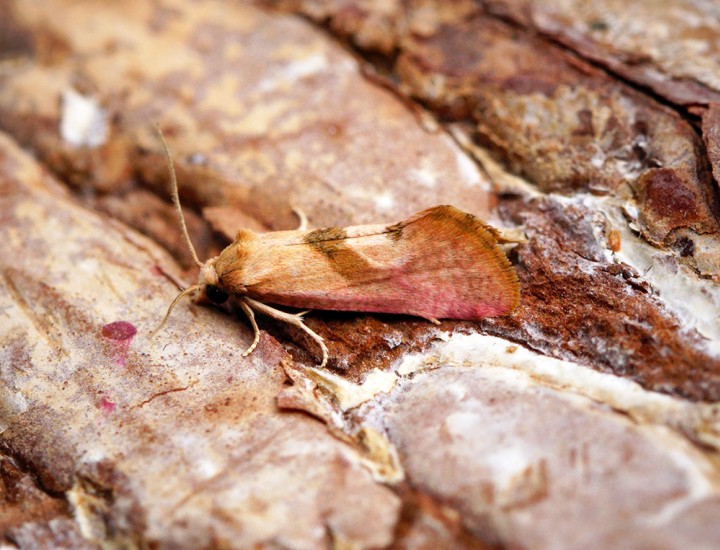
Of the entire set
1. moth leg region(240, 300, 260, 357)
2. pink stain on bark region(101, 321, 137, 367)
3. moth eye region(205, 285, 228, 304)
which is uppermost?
moth eye region(205, 285, 228, 304)

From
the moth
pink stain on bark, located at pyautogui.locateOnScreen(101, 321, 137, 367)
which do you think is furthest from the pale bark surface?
the moth

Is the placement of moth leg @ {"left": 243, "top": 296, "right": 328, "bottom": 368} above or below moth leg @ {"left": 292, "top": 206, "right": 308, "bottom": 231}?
below

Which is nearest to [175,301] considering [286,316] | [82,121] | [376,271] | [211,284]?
[211,284]

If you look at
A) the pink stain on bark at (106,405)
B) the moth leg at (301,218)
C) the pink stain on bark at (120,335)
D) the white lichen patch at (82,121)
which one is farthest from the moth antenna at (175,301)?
the white lichen patch at (82,121)

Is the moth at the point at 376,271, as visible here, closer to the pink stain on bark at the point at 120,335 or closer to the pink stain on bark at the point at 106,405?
the pink stain on bark at the point at 120,335

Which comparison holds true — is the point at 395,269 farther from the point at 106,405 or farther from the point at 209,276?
the point at 106,405

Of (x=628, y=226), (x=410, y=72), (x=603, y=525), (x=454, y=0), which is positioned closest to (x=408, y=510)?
(x=603, y=525)

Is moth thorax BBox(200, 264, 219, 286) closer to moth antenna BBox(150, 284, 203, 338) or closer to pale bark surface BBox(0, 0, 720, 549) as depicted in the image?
moth antenna BBox(150, 284, 203, 338)
